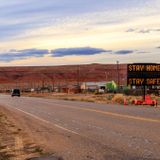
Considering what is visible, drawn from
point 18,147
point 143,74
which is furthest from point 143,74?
point 18,147

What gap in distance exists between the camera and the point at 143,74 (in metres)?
49.0

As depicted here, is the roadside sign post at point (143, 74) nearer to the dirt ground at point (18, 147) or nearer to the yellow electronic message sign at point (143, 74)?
the yellow electronic message sign at point (143, 74)

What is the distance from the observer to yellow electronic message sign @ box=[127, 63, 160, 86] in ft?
159

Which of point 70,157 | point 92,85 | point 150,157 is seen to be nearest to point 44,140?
point 70,157

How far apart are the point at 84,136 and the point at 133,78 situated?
30836mm

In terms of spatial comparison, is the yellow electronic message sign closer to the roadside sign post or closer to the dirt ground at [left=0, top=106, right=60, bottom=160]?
the roadside sign post

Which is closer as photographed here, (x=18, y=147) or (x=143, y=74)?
(x=18, y=147)

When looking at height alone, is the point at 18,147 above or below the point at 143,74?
below

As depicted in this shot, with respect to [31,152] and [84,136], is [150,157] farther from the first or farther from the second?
[84,136]

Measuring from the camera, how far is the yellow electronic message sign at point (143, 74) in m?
48.6

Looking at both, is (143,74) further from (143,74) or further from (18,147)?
(18,147)

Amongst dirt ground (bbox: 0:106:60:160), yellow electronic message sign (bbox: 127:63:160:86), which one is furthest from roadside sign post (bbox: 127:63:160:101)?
dirt ground (bbox: 0:106:60:160)

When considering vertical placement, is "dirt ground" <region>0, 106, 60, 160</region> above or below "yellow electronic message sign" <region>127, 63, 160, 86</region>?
below

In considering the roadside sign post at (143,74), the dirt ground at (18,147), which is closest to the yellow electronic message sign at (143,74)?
the roadside sign post at (143,74)
